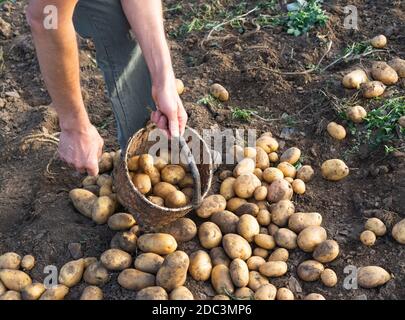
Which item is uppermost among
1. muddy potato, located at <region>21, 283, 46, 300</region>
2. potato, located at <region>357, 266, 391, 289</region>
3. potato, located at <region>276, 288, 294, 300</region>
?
muddy potato, located at <region>21, 283, 46, 300</region>

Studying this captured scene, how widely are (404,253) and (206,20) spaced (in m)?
1.82

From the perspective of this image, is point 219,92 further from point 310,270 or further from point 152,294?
point 152,294

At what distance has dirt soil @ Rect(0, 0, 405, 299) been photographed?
229 cm

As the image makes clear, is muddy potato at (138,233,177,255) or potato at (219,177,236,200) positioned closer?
muddy potato at (138,233,177,255)

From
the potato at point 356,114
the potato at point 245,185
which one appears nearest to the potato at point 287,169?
the potato at point 245,185

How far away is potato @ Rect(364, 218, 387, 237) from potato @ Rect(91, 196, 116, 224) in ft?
3.32

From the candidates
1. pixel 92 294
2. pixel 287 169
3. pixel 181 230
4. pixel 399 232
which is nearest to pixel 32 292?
pixel 92 294

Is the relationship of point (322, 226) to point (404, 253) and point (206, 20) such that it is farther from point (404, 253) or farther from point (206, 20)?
point (206, 20)

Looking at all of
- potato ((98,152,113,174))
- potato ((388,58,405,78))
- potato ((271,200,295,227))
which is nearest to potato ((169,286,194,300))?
potato ((271,200,295,227))

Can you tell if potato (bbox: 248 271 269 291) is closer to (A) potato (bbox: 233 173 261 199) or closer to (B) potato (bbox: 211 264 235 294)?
(B) potato (bbox: 211 264 235 294)

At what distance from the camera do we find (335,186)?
100 inches

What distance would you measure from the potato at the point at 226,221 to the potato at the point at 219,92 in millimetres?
766

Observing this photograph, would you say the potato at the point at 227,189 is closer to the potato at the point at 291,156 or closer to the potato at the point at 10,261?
the potato at the point at 291,156

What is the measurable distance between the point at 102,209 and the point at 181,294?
499 millimetres
